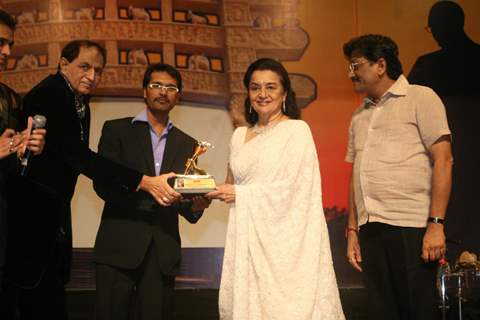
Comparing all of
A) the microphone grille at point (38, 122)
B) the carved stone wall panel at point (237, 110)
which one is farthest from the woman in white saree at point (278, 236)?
the carved stone wall panel at point (237, 110)

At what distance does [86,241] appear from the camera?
422 centimetres

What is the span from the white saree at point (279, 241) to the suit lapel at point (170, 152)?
0.47m

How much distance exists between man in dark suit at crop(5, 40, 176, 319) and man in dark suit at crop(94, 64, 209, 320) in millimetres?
98

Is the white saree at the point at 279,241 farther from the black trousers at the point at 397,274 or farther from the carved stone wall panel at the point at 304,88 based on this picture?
the carved stone wall panel at the point at 304,88

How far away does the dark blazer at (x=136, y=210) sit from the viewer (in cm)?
243

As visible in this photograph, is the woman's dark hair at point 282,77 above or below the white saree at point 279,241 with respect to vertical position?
above

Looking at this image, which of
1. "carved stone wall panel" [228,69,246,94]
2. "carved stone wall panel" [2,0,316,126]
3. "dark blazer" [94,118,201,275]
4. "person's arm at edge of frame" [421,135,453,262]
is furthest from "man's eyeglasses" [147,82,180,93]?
"carved stone wall panel" [228,69,246,94]

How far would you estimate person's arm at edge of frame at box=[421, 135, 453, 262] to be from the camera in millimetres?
2195

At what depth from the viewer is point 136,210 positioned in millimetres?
2514

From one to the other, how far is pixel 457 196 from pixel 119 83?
2990mm

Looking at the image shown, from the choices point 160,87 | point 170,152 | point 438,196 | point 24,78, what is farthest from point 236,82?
point 438,196

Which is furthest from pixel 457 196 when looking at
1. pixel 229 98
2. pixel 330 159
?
pixel 229 98

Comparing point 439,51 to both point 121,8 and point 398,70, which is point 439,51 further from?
point 121,8

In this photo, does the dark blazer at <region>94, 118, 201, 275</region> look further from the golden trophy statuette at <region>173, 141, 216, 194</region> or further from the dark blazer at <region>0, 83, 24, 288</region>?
the dark blazer at <region>0, 83, 24, 288</region>
